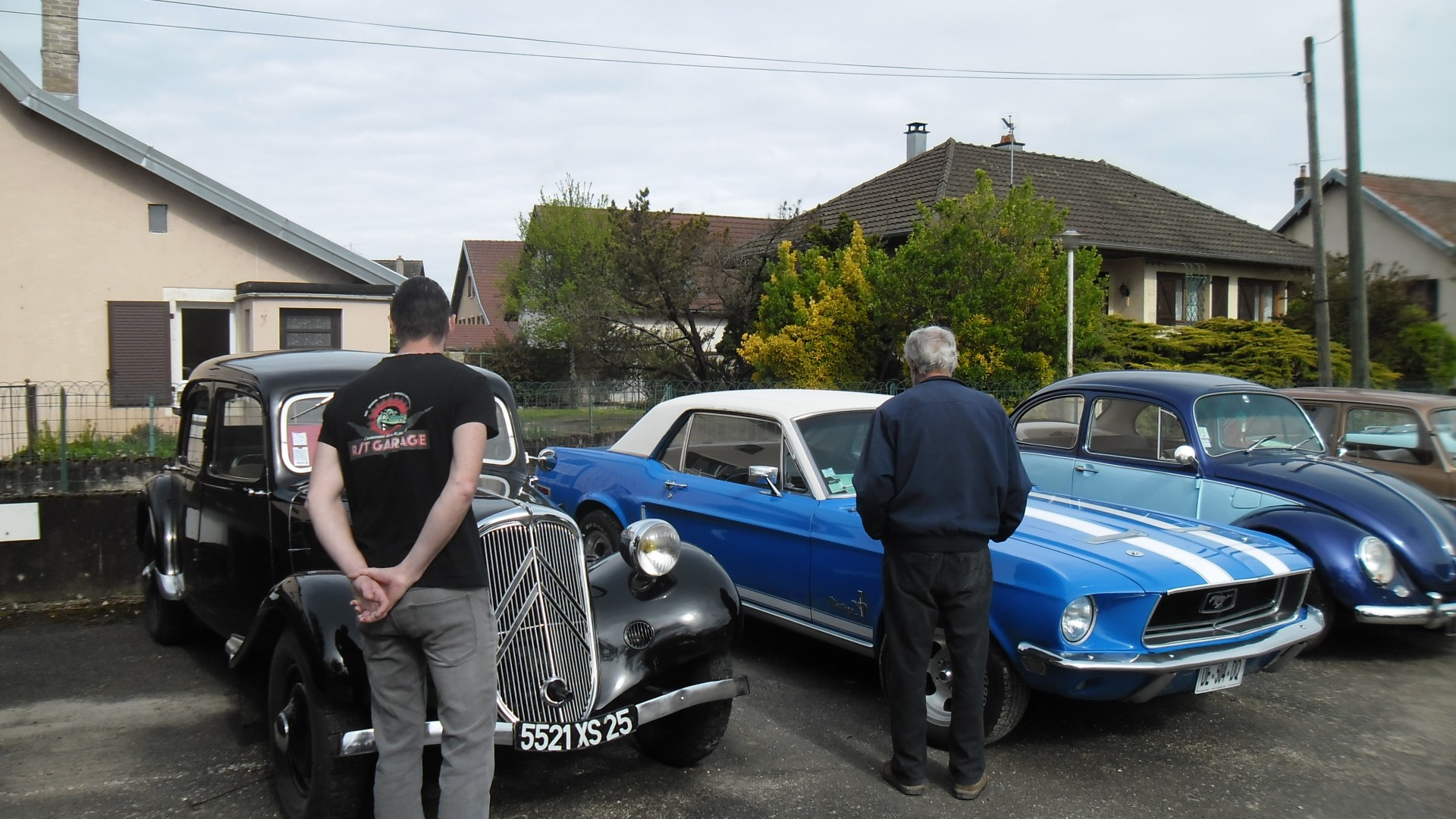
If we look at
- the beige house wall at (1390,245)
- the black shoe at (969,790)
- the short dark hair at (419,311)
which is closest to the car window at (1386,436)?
the black shoe at (969,790)

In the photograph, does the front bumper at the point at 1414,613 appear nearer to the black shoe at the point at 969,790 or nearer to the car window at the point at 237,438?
the black shoe at the point at 969,790

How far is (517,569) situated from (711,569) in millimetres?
1063

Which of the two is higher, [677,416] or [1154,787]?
[677,416]

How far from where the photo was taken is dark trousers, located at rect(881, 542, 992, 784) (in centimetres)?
432

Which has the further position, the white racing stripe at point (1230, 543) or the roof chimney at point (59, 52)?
the roof chimney at point (59, 52)

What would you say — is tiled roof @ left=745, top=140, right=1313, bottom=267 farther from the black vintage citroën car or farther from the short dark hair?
the short dark hair

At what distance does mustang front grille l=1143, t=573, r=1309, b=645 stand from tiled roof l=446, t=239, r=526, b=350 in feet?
137

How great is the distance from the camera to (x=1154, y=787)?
15.0 feet

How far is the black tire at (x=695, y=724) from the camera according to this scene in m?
4.55

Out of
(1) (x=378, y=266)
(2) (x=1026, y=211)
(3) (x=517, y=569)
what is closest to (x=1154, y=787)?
(3) (x=517, y=569)

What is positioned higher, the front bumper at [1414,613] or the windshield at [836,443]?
the windshield at [836,443]

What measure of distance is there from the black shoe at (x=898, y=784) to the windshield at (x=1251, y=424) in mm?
3823

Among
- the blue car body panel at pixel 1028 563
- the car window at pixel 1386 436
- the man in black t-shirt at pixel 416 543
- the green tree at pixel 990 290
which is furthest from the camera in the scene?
the green tree at pixel 990 290

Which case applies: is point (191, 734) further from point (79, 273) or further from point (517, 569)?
point (79, 273)
